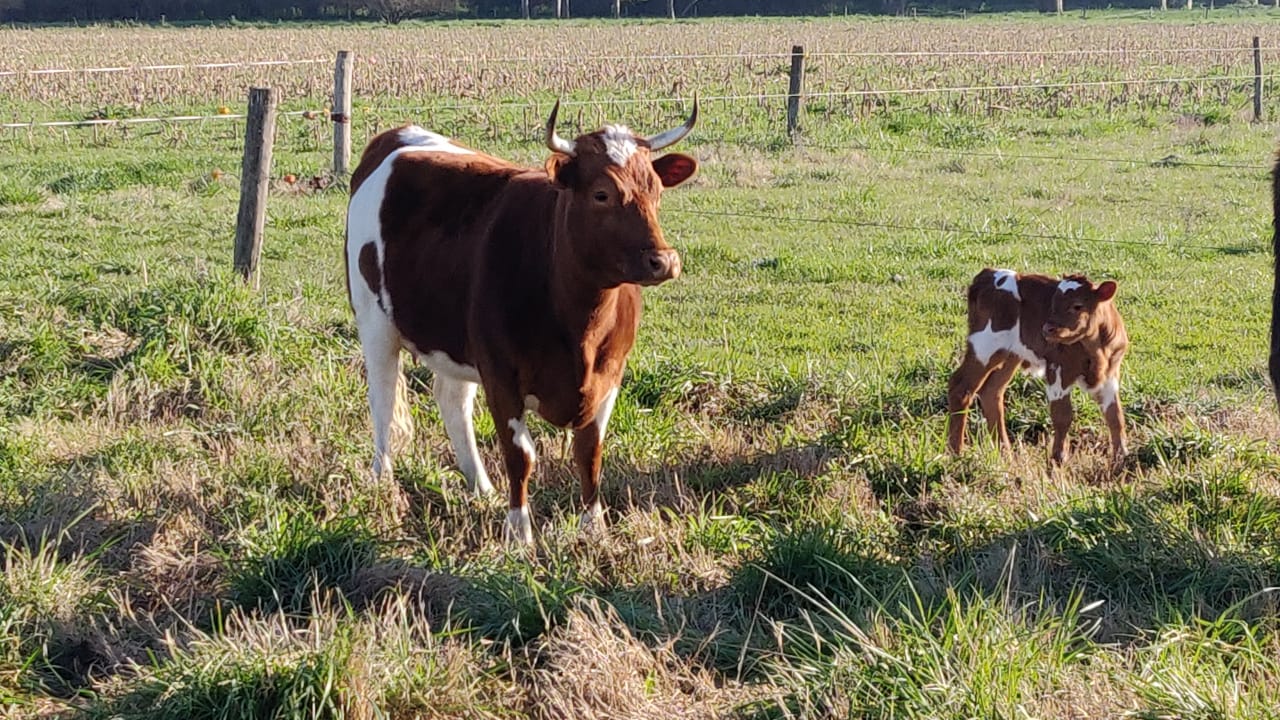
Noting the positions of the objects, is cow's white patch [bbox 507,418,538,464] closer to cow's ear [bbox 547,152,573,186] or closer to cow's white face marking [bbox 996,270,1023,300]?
cow's ear [bbox 547,152,573,186]

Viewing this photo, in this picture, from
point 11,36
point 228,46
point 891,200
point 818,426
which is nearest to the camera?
point 818,426

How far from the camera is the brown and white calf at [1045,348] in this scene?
652cm

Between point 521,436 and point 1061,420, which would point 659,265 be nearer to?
point 521,436

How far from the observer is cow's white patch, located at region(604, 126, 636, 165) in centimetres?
503

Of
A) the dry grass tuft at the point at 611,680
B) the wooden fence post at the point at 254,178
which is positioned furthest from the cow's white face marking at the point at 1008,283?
the wooden fence post at the point at 254,178

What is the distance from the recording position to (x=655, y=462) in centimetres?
641

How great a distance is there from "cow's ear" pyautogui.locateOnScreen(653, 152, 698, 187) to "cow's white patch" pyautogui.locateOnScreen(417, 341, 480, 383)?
1.19 m

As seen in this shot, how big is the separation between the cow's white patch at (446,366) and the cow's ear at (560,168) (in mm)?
1147

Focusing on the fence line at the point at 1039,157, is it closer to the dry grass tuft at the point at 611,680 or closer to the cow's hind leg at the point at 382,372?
the cow's hind leg at the point at 382,372

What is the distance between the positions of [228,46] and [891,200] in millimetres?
34682

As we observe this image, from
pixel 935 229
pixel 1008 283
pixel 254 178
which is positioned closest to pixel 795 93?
pixel 935 229

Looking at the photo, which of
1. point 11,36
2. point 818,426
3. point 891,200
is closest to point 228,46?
point 11,36

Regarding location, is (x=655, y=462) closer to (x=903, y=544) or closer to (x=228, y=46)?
(x=903, y=544)

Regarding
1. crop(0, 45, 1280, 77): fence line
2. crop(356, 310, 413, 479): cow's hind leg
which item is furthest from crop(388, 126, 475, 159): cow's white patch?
crop(0, 45, 1280, 77): fence line
